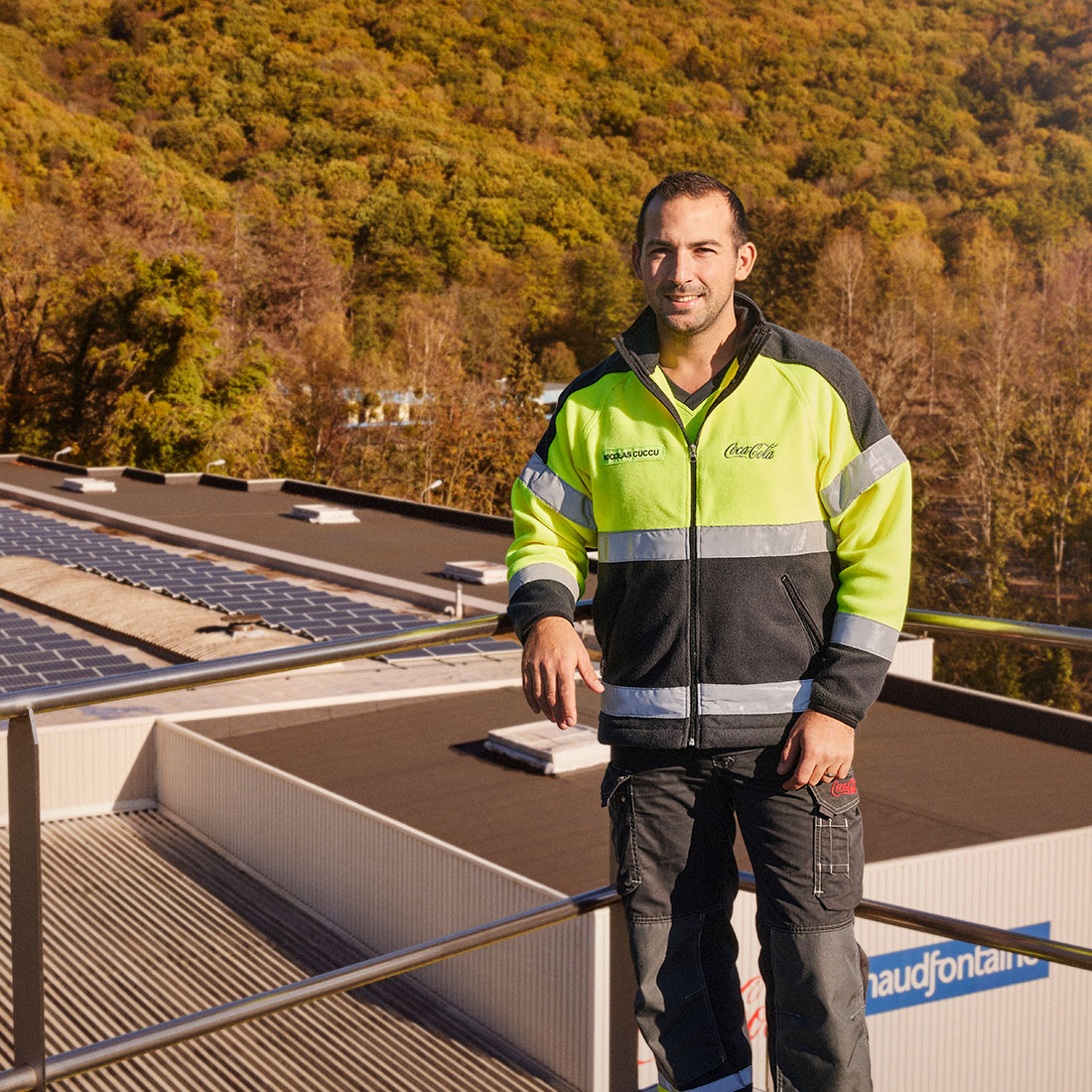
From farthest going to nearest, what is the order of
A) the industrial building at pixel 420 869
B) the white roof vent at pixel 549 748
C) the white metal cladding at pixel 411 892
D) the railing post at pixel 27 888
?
the white roof vent at pixel 549 748
the industrial building at pixel 420 869
the white metal cladding at pixel 411 892
the railing post at pixel 27 888

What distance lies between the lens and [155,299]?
1608 inches

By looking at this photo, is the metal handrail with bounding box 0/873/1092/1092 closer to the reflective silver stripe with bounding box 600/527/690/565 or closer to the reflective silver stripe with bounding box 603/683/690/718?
the reflective silver stripe with bounding box 603/683/690/718

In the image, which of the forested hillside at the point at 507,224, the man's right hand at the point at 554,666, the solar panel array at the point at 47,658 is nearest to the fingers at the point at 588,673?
the man's right hand at the point at 554,666

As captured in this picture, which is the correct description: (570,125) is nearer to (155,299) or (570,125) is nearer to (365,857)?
(155,299)

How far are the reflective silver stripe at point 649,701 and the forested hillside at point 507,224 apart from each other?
91.5 ft

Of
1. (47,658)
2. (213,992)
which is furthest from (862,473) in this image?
(47,658)

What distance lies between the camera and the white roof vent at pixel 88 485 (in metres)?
28.6

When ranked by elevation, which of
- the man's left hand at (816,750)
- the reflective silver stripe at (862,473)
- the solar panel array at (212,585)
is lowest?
the solar panel array at (212,585)

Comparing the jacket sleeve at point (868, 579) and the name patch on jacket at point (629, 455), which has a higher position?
the name patch on jacket at point (629, 455)

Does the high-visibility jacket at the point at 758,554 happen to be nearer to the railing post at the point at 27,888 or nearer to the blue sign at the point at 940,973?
the railing post at the point at 27,888

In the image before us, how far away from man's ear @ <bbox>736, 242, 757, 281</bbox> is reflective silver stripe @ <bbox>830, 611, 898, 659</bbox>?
540mm

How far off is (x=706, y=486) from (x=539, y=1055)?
24.4 ft

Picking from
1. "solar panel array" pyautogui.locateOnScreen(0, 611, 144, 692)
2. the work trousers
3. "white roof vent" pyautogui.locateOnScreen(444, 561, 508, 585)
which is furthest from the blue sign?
"white roof vent" pyautogui.locateOnScreen(444, 561, 508, 585)

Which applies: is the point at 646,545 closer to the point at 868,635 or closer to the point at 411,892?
the point at 868,635
